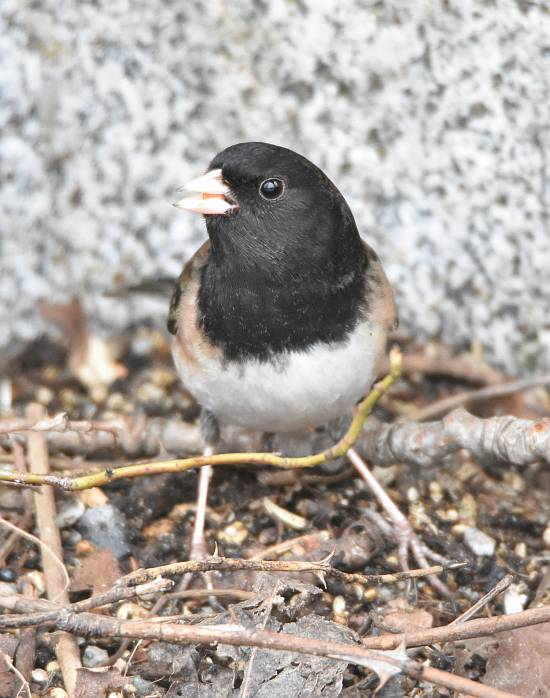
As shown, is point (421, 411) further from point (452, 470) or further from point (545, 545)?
point (545, 545)

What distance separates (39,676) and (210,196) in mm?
1058

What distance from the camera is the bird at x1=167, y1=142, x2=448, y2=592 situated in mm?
2189

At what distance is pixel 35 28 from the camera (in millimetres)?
2826

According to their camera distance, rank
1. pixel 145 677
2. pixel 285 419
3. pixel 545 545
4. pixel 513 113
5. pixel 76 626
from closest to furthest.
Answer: pixel 76 626 → pixel 145 677 → pixel 285 419 → pixel 545 545 → pixel 513 113

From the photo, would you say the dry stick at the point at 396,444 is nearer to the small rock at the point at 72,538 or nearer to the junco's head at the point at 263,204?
the small rock at the point at 72,538

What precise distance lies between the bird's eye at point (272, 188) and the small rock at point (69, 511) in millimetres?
889

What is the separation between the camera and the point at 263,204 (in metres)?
2.19

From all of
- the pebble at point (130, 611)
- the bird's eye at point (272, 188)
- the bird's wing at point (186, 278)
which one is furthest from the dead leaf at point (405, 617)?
the bird's eye at point (272, 188)

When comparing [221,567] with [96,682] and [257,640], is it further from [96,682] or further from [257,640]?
[96,682]

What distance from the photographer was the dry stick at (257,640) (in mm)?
1674

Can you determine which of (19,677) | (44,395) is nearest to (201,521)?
(19,677)

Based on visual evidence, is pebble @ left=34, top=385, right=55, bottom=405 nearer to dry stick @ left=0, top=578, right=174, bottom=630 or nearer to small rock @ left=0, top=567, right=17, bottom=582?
small rock @ left=0, top=567, right=17, bottom=582

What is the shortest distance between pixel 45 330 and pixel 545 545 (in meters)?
1.61

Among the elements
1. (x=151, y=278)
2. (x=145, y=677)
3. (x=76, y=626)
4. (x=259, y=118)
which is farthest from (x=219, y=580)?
(x=259, y=118)
